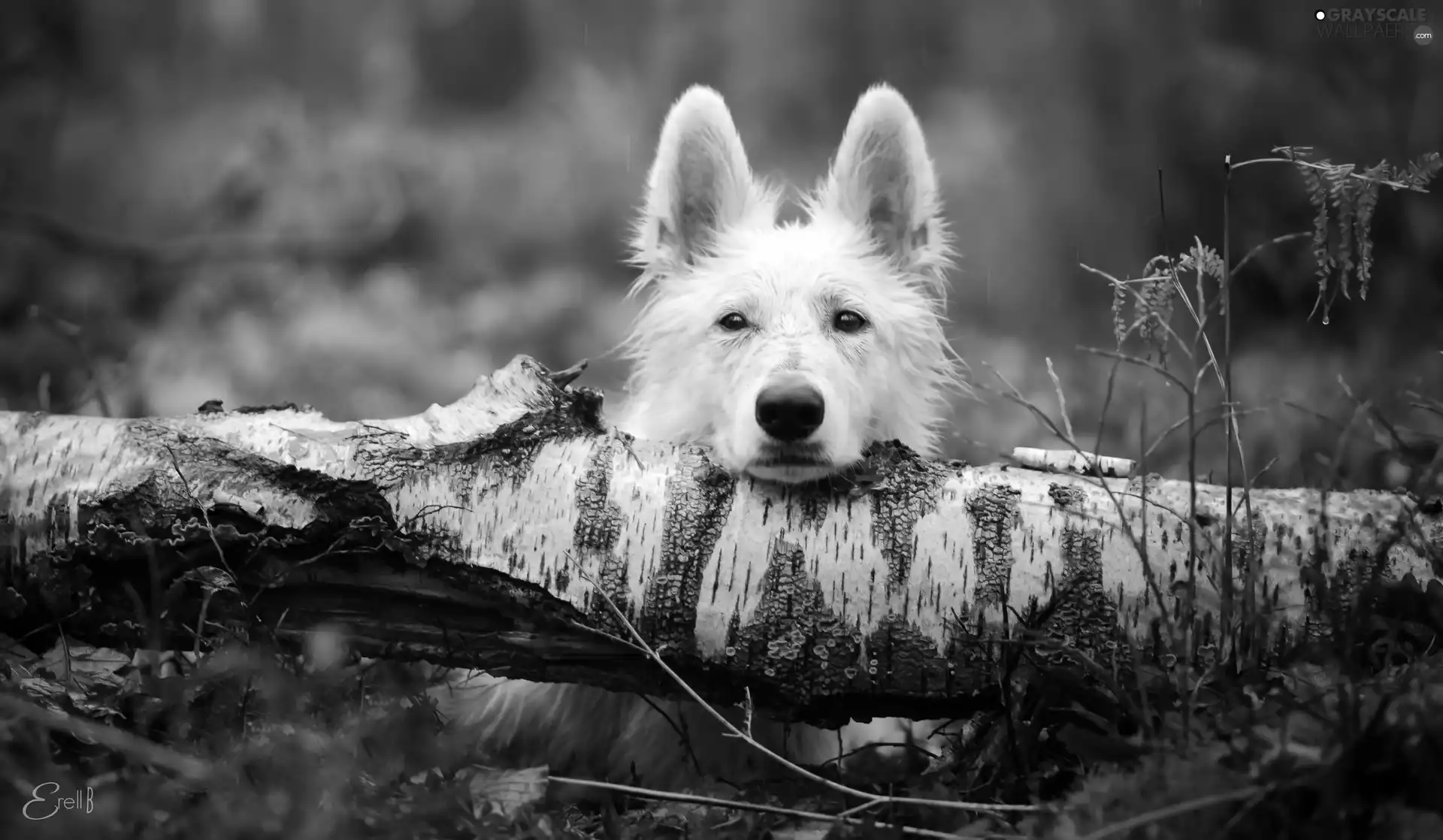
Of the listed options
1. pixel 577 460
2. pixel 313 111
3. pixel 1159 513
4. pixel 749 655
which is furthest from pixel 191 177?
pixel 1159 513

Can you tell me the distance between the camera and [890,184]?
343cm

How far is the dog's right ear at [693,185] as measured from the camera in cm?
328

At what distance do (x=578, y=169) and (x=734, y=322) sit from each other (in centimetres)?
367

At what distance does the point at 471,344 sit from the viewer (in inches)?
239

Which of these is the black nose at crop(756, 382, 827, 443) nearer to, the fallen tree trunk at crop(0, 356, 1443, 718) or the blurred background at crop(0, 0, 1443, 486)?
the fallen tree trunk at crop(0, 356, 1443, 718)

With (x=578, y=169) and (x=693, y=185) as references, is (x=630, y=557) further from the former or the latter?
(x=578, y=169)

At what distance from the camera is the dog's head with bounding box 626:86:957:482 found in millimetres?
2908

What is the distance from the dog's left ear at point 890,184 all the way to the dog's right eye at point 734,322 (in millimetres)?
728
